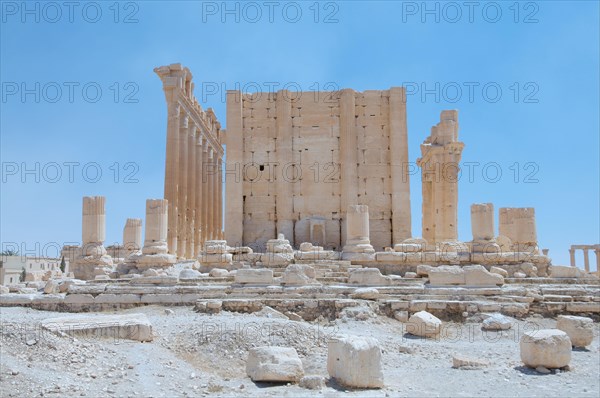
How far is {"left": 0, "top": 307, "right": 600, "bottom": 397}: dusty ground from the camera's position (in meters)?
9.65

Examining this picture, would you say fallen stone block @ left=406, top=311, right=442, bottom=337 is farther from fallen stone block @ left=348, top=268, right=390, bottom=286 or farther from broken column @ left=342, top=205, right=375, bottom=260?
broken column @ left=342, top=205, right=375, bottom=260

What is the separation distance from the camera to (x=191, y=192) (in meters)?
34.4

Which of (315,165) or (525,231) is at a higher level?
(315,165)

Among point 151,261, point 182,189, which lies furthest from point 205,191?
point 151,261

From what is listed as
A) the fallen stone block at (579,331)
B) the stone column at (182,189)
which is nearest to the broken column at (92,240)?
the stone column at (182,189)

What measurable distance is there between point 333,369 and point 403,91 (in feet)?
70.8

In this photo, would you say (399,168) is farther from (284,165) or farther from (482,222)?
(482,222)

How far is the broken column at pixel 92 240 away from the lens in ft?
78.8

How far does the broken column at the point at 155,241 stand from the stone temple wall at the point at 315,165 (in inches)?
224

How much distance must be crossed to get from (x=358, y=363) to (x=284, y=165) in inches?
796

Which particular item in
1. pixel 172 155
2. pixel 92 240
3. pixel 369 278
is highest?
pixel 172 155

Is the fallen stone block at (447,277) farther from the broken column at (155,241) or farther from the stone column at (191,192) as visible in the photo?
the stone column at (191,192)

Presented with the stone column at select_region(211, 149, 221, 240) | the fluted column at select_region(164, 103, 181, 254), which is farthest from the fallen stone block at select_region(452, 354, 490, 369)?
the stone column at select_region(211, 149, 221, 240)

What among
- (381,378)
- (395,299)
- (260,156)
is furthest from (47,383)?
(260,156)
